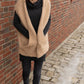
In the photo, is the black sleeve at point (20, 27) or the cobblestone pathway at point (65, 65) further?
the cobblestone pathway at point (65, 65)

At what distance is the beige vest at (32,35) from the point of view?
2.46 metres

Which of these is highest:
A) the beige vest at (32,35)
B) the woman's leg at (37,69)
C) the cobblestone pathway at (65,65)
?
the beige vest at (32,35)

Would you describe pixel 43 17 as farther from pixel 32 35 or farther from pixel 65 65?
pixel 65 65

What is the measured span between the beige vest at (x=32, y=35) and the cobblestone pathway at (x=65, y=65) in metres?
1.39

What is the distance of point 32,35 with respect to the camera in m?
2.51

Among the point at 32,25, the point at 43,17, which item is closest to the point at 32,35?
the point at 32,25

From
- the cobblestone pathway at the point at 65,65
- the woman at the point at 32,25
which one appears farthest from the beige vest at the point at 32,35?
the cobblestone pathway at the point at 65,65

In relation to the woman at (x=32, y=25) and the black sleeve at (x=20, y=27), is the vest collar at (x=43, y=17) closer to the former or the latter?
the woman at (x=32, y=25)

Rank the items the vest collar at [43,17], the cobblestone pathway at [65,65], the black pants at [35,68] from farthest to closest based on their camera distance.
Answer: the cobblestone pathway at [65,65]
the black pants at [35,68]
the vest collar at [43,17]

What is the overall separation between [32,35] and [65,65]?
2535mm

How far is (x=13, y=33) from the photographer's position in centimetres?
315

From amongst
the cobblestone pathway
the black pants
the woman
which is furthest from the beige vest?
the cobblestone pathway

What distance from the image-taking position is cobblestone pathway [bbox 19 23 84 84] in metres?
3.88

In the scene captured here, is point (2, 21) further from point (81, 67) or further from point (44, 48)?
point (81, 67)
